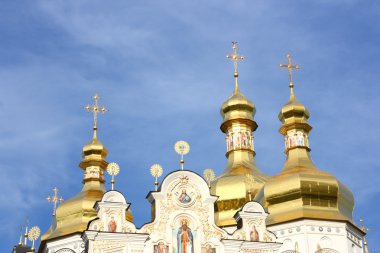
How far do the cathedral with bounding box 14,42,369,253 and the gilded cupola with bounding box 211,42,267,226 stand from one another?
1.8 inches

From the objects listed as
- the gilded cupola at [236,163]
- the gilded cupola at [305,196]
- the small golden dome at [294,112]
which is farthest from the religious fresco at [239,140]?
the gilded cupola at [305,196]

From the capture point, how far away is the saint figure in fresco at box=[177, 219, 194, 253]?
1102 inches

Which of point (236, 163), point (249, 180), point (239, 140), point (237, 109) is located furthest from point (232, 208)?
point (237, 109)

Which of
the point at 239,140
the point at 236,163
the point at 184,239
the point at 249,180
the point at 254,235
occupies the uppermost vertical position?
the point at 239,140

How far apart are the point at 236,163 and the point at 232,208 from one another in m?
4.11

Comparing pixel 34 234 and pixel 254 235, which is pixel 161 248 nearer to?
pixel 254 235

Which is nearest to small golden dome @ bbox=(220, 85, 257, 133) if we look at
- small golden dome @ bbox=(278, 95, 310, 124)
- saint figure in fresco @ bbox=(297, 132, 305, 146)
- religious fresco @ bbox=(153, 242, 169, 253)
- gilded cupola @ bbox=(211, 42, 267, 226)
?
gilded cupola @ bbox=(211, 42, 267, 226)

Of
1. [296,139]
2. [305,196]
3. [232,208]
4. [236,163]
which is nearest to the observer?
[305,196]

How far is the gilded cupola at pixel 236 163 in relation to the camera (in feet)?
118

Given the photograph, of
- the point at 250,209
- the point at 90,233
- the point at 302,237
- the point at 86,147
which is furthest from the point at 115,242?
the point at 86,147

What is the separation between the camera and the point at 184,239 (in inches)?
1108

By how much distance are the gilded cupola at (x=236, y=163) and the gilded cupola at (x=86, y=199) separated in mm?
4430

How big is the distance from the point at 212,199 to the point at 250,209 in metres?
1.46

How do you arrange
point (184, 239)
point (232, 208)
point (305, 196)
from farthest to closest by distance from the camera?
point (232, 208), point (305, 196), point (184, 239)
